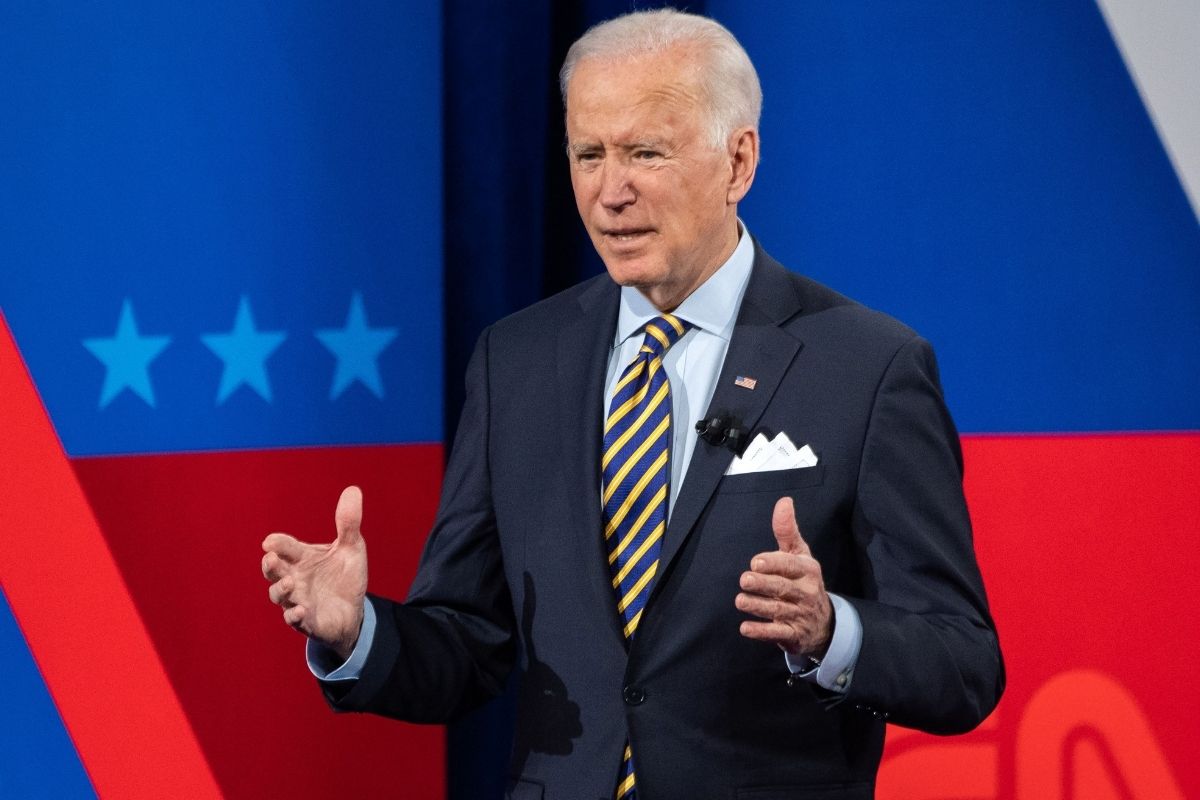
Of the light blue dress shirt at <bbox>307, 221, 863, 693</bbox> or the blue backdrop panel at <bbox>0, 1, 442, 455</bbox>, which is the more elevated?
the blue backdrop panel at <bbox>0, 1, 442, 455</bbox>

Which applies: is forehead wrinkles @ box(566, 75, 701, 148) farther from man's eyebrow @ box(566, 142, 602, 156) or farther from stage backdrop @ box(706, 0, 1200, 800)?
stage backdrop @ box(706, 0, 1200, 800)

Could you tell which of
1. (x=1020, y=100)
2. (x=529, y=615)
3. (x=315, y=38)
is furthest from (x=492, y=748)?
(x=1020, y=100)

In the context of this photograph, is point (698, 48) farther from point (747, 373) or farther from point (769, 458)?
point (769, 458)

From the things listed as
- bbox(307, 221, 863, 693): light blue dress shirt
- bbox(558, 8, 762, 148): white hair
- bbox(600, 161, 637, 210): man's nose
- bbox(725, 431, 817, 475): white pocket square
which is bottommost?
bbox(725, 431, 817, 475): white pocket square

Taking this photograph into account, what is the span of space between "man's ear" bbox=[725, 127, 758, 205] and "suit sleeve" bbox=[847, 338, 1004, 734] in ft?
0.99

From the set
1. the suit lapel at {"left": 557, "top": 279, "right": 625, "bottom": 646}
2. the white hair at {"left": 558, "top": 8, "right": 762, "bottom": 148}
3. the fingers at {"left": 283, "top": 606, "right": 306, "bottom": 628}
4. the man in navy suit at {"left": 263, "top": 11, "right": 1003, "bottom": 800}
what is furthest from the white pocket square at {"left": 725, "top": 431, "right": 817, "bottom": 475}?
the fingers at {"left": 283, "top": 606, "right": 306, "bottom": 628}

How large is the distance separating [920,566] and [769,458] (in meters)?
0.21

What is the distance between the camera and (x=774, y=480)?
1666mm

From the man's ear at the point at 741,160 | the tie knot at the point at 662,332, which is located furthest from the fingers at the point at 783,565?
the man's ear at the point at 741,160

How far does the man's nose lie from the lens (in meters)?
1.75

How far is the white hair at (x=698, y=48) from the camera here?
70.2 inches

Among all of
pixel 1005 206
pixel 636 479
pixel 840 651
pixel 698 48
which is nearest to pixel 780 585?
pixel 840 651

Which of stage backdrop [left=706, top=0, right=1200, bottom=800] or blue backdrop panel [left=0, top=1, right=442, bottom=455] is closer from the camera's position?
blue backdrop panel [left=0, top=1, right=442, bottom=455]

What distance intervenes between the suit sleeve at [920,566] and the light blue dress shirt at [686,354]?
0.45 feet
